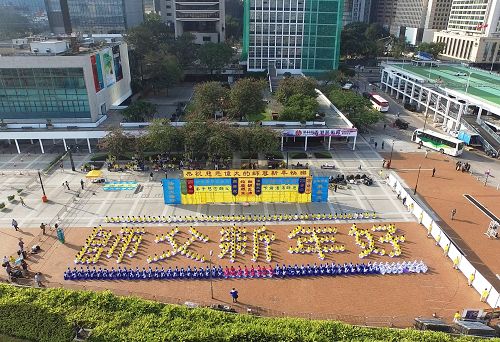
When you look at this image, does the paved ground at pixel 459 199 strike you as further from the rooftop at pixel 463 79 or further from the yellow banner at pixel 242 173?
the rooftop at pixel 463 79

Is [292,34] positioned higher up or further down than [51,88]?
higher up

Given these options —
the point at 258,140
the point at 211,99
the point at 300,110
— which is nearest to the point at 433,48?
the point at 300,110

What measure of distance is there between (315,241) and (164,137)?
21.5 m

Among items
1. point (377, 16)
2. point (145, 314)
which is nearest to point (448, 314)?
point (145, 314)

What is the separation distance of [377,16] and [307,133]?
15017 centimetres

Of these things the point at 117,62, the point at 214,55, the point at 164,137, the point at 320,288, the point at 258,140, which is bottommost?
the point at 320,288

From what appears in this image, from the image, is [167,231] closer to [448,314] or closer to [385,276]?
[385,276]

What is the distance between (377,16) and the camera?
17288 centimetres

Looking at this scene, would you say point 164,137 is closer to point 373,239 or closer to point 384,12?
point 373,239

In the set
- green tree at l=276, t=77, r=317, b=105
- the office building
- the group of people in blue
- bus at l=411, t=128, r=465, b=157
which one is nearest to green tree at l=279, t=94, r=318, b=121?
green tree at l=276, t=77, r=317, b=105

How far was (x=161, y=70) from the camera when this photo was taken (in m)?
71.1

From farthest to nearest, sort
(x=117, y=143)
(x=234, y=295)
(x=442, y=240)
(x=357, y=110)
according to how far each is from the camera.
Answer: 1. (x=357, y=110)
2. (x=117, y=143)
3. (x=442, y=240)
4. (x=234, y=295)

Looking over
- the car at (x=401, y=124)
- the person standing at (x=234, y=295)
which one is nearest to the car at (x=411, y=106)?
the car at (x=401, y=124)

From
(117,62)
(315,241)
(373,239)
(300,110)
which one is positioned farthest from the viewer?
(117,62)
